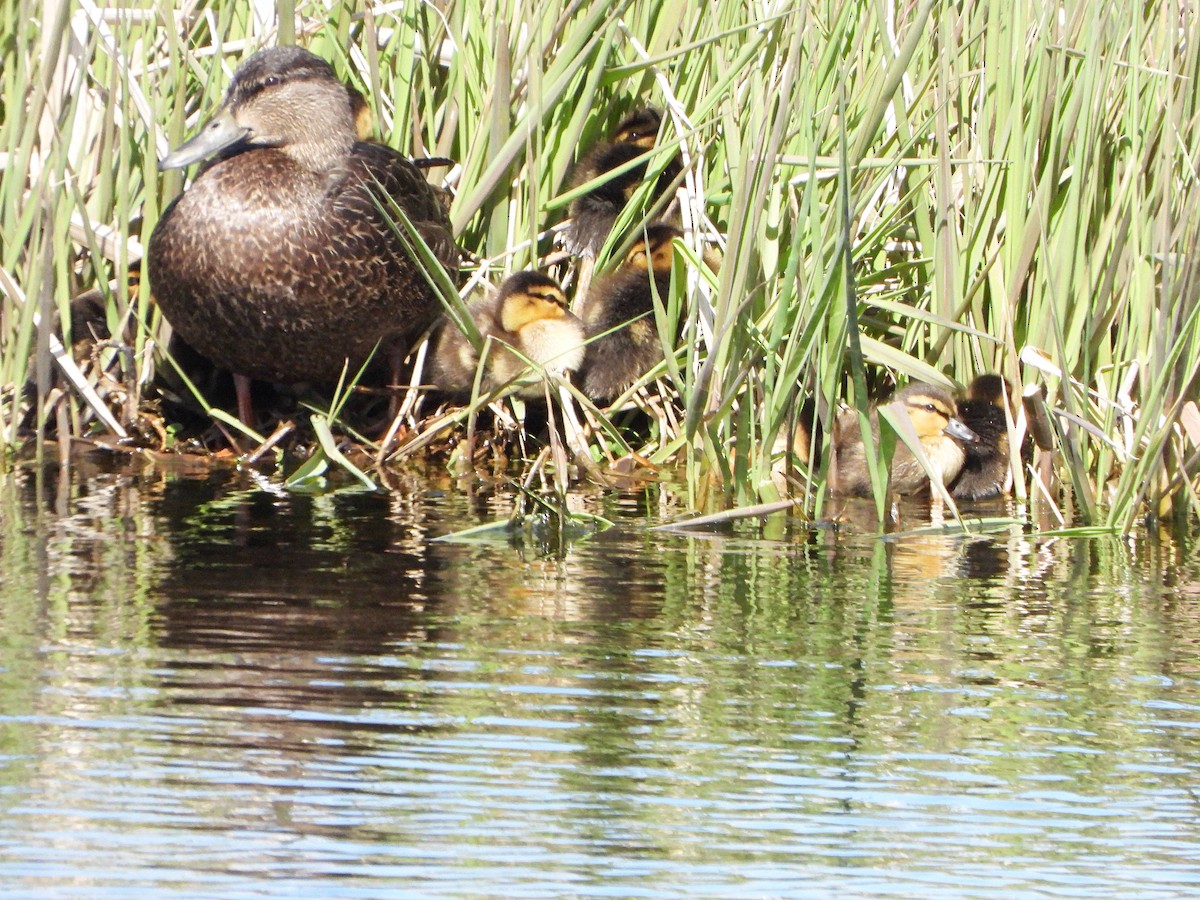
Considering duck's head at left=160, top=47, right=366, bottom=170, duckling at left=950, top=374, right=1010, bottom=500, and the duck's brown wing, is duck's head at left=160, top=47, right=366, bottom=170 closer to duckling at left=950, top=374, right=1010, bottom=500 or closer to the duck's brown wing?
the duck's brown wing

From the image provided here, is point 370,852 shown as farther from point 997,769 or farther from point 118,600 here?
point 118,600

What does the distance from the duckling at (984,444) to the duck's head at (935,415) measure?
4cm

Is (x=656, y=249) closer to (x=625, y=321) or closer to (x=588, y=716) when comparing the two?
(x=625, y=321)

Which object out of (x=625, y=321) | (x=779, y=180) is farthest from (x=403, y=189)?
(x=779, y=180)

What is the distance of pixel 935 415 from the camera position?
4.10 m

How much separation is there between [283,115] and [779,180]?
4.01 feet

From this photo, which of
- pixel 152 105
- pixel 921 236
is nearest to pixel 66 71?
pixel 152 105

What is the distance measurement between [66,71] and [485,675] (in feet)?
9.06

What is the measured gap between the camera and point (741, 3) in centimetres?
456

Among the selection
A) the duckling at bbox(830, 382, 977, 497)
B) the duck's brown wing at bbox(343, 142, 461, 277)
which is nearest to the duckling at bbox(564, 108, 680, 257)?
the duck's brown wing at bbox(343, 142, 461, 277)

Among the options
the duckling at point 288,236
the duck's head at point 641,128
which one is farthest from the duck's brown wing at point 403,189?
the duck's head at point 641,128

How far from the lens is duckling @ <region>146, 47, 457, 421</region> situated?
4.18 meters

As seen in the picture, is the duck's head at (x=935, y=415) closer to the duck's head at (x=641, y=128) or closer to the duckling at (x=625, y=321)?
the duckling at (x=625, y=321)

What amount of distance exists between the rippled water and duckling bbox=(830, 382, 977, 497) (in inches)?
26.9
